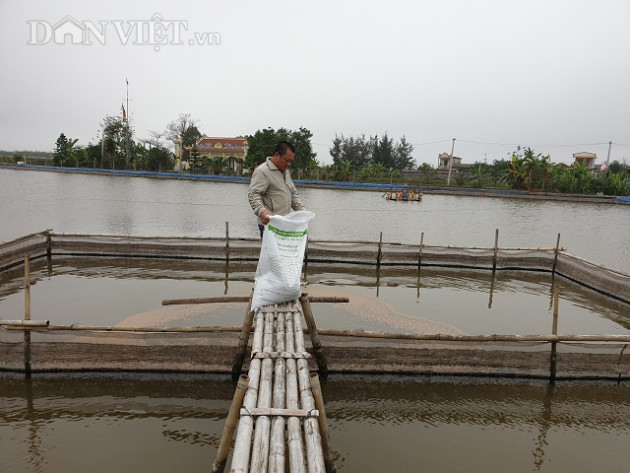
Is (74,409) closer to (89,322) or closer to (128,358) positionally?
(128,358)

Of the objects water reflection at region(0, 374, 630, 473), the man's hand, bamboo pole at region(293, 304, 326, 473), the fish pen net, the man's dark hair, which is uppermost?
the man's dark hair

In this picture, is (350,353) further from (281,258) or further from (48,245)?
(48,245)

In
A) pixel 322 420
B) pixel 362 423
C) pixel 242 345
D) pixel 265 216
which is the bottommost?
pixel 362 423

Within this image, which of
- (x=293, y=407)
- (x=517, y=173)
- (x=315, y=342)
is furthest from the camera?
(x=517, y=173)

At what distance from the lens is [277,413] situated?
2.64 meters

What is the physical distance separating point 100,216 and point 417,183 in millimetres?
32982

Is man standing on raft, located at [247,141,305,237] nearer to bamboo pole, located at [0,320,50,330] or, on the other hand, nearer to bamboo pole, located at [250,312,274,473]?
bamboo pole, located at [250,312,274,473]

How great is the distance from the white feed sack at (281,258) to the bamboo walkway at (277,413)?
0.31m

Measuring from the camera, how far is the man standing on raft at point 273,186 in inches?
145

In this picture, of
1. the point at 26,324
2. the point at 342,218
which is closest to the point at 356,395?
the point at 26,324

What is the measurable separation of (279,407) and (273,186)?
1.89m

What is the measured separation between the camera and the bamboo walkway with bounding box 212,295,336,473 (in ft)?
7.66

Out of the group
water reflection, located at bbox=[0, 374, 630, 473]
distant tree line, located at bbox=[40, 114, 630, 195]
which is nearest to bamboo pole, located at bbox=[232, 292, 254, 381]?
water reflection, located at bbox=[0, 374, 630, 473]

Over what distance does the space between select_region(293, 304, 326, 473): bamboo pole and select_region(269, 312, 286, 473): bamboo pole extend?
0.13m
